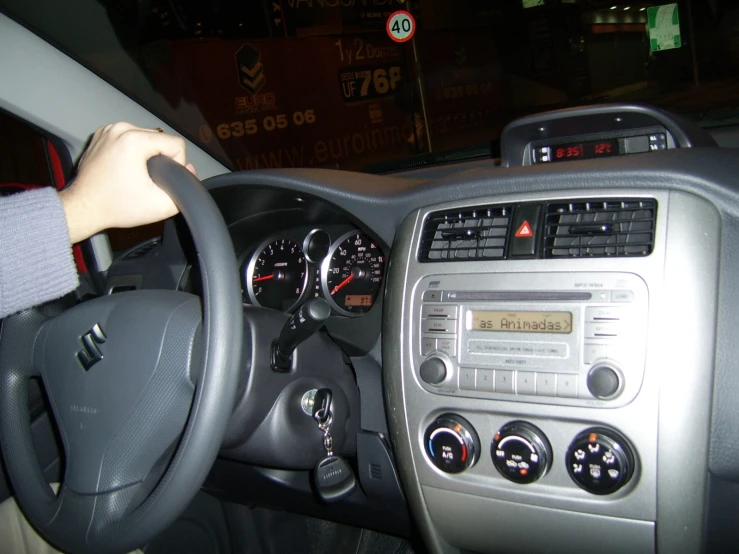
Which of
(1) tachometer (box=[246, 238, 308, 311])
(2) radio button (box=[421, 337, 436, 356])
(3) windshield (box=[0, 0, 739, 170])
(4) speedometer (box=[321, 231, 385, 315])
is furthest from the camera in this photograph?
(3) windshield (box=[0, 0, 739, 170])

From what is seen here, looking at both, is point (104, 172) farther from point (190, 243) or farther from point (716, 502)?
point (716, 502)

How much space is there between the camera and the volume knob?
1.13 m

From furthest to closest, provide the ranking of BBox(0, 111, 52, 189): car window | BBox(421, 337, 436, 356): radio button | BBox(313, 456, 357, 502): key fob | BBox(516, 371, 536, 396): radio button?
BBox(0, 111, 52, 189): car window, BBox(313, 456, 357, 502): key fob, BBox(421, 337, 436, 356): radio button, BBox(516, 371, 536, 396): radio button

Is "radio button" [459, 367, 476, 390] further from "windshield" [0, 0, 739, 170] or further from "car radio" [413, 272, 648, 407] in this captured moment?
"windshield" [0, 0, 739, 170]

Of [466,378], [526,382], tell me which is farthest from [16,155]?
[526,382]

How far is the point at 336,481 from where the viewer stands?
129 centimetres

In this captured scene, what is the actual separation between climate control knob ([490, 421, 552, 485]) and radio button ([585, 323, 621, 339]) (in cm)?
19

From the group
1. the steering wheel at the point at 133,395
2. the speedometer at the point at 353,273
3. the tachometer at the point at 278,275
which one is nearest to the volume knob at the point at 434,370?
the steering wheel at the point at 133,395

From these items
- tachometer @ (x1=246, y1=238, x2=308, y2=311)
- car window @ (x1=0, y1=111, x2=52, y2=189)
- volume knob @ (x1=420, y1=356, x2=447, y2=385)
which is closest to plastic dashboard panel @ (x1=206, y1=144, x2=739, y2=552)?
A: volume knob @ (x1=420, y1=356, x2=447, y2=385)

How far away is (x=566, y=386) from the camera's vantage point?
101 centimetres

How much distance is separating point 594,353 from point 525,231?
237 mm

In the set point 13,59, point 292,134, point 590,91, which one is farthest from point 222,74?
point 13,59

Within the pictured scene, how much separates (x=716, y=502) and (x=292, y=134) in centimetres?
638

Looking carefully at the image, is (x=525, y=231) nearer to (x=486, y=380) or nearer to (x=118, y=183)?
(x=486, y=380)
